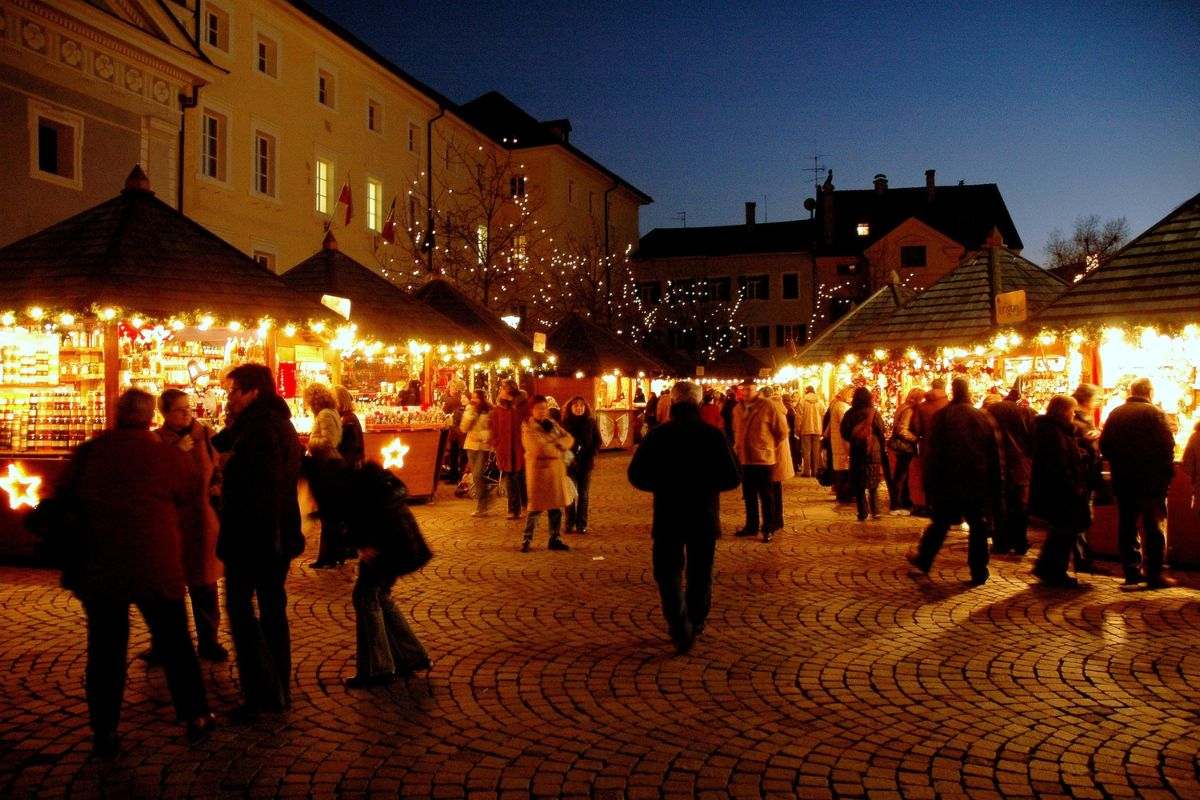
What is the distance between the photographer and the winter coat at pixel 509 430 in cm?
1241

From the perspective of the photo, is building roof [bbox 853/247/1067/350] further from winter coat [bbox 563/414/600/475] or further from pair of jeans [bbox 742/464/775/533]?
winter coat [bbox 563/414/600/475]

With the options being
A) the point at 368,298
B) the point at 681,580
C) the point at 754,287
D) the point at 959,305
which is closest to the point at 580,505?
the point at 681,580

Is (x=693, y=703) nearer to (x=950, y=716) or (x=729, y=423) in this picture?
(x=950, y=716)

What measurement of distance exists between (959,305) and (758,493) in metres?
7.12

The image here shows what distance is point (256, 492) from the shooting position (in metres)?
5.12

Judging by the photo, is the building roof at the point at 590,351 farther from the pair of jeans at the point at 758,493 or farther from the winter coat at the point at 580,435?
the pair of jeans at the point at 758,493

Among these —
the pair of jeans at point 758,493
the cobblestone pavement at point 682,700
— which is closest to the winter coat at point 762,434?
the pair of jeans at point 758,493

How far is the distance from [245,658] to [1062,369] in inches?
505

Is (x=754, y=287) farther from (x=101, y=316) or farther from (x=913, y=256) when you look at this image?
(x=101, y=316)

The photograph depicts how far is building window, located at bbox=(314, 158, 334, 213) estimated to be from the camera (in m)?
29.2

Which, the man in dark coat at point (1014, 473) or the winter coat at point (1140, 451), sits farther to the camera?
the man in dark coat at point (1014, 473)

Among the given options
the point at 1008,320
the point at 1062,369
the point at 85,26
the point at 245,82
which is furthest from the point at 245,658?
the point at 245,82

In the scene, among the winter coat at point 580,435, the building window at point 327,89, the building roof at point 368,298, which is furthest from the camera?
the building window at point 327,89

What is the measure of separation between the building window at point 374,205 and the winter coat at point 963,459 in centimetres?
2624
